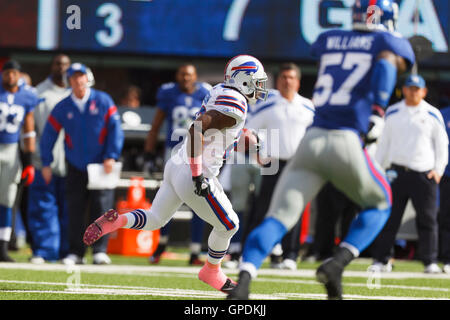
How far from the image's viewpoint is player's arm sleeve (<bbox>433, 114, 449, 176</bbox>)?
30.9 ft

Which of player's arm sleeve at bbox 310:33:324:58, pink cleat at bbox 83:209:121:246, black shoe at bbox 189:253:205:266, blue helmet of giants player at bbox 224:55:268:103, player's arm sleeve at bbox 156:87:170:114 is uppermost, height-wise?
player's arm sleeve at bbox 310:33:324:58

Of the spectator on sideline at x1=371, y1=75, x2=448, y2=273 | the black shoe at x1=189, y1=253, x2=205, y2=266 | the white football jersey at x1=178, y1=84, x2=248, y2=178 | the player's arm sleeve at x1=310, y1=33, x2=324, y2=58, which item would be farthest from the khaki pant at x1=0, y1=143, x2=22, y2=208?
the player's arm sleeve at x1=310, y1=33, x2=324, y2=58

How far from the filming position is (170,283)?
7.00 m

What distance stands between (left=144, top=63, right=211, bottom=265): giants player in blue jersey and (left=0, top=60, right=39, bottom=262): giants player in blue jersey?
1.17 m

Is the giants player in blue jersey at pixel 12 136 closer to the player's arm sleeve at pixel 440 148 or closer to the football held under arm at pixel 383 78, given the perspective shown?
the player's arm sleeve at pixel 440 148

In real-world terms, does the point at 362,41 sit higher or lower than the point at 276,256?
higher

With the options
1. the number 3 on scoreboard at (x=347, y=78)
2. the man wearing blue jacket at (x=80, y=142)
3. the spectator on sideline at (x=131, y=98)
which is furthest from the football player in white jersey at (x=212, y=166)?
the spectator on sideline at (x=131, y=98)

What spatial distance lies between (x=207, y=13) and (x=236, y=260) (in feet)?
16.0

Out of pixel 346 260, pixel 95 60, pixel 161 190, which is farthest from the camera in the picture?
pixel 95 60

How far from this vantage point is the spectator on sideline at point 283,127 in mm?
9398

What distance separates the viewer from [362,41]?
5.79 metres

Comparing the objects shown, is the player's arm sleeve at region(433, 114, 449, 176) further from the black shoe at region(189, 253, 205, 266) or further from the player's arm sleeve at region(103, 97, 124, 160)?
the player's arm sleeve at region(103, 97, 124, 160)

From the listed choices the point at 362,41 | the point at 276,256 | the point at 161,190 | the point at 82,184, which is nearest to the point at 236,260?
the point at 276,256
